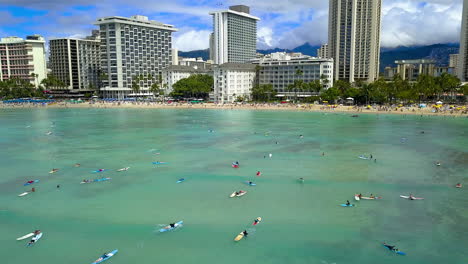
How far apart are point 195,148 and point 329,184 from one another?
22.7m

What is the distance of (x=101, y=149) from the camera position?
51.5 metres

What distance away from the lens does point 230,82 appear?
13575cm

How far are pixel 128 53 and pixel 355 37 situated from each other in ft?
329

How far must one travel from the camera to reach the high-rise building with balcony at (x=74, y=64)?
173 meters

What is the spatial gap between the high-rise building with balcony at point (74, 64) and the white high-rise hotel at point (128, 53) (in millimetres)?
19478

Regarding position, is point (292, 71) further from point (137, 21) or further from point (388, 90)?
point (137, 21)

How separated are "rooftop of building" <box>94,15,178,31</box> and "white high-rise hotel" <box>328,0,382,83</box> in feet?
249

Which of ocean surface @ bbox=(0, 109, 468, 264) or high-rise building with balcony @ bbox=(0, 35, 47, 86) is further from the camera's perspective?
high-rise building with balcony @ bbox=(0, 35, 47, 86)

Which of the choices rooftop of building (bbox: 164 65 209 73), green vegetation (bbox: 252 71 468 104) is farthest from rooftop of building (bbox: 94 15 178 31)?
green vegetation (bbox: 252 71 468 104)

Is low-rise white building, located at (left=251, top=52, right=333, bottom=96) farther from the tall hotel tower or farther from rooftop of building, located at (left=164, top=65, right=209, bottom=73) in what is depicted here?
the tall hotel tower

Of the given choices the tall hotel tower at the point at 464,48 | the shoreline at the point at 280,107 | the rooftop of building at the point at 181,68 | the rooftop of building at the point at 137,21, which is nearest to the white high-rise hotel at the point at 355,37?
the tall hotel tower at the point at 464,48

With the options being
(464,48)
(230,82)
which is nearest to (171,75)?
(230,82)

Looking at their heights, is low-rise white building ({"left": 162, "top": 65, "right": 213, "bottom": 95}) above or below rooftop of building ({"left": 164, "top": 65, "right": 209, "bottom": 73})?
below

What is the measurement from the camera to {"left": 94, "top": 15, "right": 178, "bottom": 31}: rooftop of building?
153625mm
